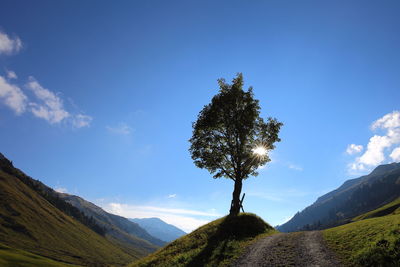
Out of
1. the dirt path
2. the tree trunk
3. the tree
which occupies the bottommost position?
the dirt path

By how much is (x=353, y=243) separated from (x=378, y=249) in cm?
334

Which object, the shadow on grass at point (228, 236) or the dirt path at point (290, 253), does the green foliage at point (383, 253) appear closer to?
the dirt path at point (290, 253)

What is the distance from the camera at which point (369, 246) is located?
1625 cm

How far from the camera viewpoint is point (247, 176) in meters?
39.4

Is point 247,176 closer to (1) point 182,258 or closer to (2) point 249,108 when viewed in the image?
(2) point 249,108

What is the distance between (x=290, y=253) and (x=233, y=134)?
65.8ft

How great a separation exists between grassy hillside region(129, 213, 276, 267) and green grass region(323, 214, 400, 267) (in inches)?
309

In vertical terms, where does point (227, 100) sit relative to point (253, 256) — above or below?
above

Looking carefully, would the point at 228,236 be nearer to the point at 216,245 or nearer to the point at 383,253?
the point at 216,245

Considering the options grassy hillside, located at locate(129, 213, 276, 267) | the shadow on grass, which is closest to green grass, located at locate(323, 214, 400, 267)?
grassy hillside, located at locate(129, 213, 276, 267)

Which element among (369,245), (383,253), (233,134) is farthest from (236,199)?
(383,253)

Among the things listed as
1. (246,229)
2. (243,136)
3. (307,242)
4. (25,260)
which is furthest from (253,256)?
(25,260)

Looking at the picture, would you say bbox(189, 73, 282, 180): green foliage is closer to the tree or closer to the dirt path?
the tree

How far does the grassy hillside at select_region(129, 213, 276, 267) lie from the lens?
70.3 ft
